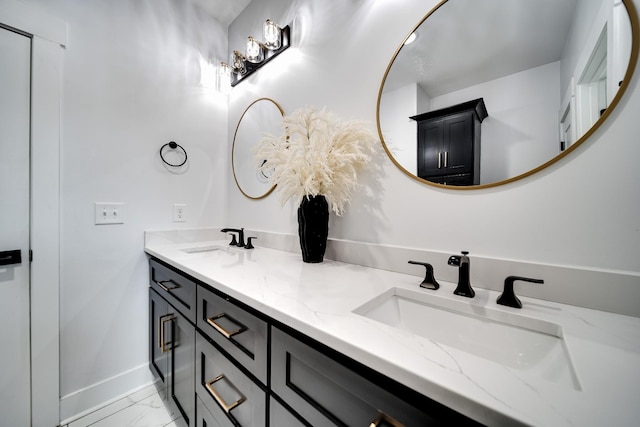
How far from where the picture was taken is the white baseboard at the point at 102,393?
1.23 m

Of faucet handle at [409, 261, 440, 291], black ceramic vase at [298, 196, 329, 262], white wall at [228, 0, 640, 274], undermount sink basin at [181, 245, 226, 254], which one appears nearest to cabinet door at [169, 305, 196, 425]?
undermount sink basin at [181, 245, 226, 254]

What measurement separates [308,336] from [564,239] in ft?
2.48

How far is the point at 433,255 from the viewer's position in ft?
2.84

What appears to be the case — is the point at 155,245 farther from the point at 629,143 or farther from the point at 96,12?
the point at 629,143

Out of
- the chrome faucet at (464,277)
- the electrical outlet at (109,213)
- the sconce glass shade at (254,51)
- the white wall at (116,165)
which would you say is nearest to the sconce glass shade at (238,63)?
the sconce glass shade at (254,51)

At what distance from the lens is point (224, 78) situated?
6.17 feet

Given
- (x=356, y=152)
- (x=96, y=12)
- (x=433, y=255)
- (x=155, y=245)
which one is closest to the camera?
(x=433, y=255)

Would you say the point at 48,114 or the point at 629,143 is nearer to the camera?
the point at 629,143

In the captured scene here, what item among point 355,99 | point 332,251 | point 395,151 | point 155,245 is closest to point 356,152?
point 395,151

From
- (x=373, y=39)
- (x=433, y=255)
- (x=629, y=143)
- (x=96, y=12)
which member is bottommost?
(x=433, y=255)

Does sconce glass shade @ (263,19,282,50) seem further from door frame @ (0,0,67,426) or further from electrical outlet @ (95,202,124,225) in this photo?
electrical outlet @ (95,202,124,225)

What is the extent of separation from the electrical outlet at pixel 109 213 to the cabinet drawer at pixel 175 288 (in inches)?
12.1

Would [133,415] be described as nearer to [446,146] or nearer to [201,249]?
[201,249]

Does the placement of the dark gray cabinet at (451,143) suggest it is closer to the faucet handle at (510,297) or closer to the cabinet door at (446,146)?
the cabinet door at (446,146)
